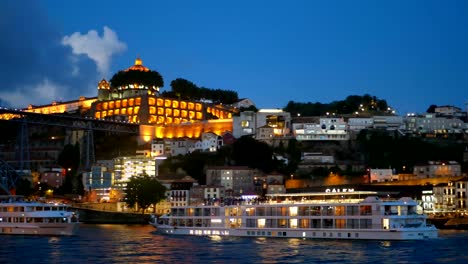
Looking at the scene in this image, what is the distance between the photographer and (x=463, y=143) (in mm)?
88625

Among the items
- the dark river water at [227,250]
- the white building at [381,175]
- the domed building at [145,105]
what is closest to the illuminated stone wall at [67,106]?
the domed building at [145,105]

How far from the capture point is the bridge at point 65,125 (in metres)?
84.9

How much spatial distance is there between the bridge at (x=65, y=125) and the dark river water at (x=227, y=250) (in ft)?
119

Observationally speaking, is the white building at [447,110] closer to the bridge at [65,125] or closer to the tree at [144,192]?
the bridge at [65,125]

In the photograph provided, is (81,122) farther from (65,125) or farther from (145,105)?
(145,105)

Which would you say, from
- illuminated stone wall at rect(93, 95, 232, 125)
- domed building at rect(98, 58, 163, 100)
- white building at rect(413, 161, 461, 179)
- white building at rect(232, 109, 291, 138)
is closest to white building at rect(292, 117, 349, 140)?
white building at rect(232, 109, 291, 138)

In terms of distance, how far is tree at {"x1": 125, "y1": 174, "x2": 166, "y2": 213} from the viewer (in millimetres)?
76500

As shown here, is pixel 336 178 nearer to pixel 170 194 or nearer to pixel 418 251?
pixel 170 194

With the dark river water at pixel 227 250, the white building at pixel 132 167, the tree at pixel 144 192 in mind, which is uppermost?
the white building at pixel 132 167

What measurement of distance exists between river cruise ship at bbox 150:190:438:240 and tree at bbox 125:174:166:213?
2085cm

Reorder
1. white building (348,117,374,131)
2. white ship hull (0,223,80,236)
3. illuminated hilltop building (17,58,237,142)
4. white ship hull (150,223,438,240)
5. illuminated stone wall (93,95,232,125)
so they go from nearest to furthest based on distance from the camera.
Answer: white ship hull (150,223,438,240), white ship hull (0,223,80,236), white building (348,117,374,131), illuminated hilltop building (17,58,237,142), illuminated stone wall (93,95,232,125)

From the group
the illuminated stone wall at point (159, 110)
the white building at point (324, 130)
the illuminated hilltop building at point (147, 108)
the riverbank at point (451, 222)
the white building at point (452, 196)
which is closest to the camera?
the riverbank at point (451, 222)

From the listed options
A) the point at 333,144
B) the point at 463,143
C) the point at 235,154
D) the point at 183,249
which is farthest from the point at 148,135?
the point at 183,249

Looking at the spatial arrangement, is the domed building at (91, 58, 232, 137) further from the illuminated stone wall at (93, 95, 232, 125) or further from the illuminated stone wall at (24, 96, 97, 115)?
the illuminated stone wall at (24, 96, 97, 115)
